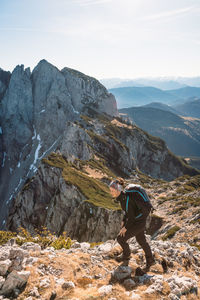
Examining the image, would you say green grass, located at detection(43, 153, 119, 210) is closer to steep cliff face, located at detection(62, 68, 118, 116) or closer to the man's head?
the man's head

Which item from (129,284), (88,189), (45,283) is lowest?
(88,189)

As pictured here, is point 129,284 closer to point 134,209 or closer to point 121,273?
point 121,273

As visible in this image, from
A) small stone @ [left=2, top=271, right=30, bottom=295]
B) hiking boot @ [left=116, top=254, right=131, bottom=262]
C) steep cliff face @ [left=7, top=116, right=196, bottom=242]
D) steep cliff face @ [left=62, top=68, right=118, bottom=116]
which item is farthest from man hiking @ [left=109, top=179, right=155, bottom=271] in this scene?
steep cliff face @ [left=62, top=68, right=118, bottom=116]

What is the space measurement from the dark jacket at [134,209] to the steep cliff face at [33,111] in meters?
115

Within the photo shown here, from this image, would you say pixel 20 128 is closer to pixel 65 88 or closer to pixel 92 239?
pixel 65 88

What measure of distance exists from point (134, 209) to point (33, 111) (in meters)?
148

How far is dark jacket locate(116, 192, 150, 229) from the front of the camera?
773cm

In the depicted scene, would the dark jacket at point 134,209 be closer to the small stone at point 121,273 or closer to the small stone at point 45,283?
the small stone at point 121,273

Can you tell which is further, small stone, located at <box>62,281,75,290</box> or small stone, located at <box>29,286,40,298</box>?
small stone, located at <box>62,281,75,290</box>

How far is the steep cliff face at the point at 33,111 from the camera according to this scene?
12979cm

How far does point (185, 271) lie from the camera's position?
8.64 m

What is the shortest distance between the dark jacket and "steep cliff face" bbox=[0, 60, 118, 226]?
115 m

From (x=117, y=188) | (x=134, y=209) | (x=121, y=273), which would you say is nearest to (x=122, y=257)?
(x=121, y=273)

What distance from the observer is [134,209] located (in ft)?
25.9
